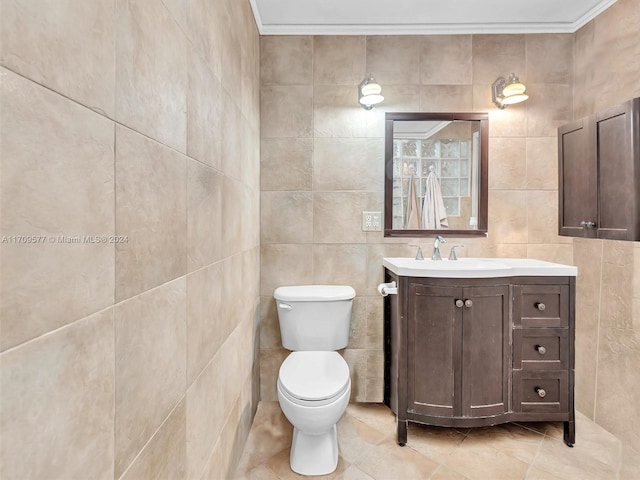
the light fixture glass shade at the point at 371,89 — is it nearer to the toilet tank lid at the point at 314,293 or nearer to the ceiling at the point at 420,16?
the ceiling at the point at 420,16

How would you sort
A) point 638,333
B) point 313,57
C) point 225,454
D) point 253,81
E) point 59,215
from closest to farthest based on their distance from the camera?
point 59,215, point 225,454, point 638,333, point 253,81, point 313,57

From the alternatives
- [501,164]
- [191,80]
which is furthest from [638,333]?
[191,80]

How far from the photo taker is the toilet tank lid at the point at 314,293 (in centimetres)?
199

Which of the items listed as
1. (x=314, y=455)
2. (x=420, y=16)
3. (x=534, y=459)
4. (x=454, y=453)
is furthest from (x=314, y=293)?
(x=420, y=16)

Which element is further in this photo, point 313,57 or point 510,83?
point 313,57

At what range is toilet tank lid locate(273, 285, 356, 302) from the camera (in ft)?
6.52

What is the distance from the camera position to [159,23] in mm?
830

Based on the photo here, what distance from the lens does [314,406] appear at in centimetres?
147

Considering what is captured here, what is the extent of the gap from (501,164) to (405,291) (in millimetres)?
1154

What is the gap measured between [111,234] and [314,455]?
1.45 meters

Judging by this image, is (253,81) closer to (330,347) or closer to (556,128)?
(330,347)

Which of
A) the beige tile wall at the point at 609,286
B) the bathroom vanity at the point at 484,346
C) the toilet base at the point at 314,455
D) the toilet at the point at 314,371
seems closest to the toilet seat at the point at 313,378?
the toilet at the point at 314,371

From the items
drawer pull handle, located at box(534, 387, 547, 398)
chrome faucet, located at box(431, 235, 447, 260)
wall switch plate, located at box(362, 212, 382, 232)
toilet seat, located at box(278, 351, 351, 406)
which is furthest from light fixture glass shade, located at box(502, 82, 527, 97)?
toilet seat, located at box(278, 351, 351, 406)

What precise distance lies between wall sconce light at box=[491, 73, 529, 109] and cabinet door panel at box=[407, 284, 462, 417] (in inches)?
49.6
